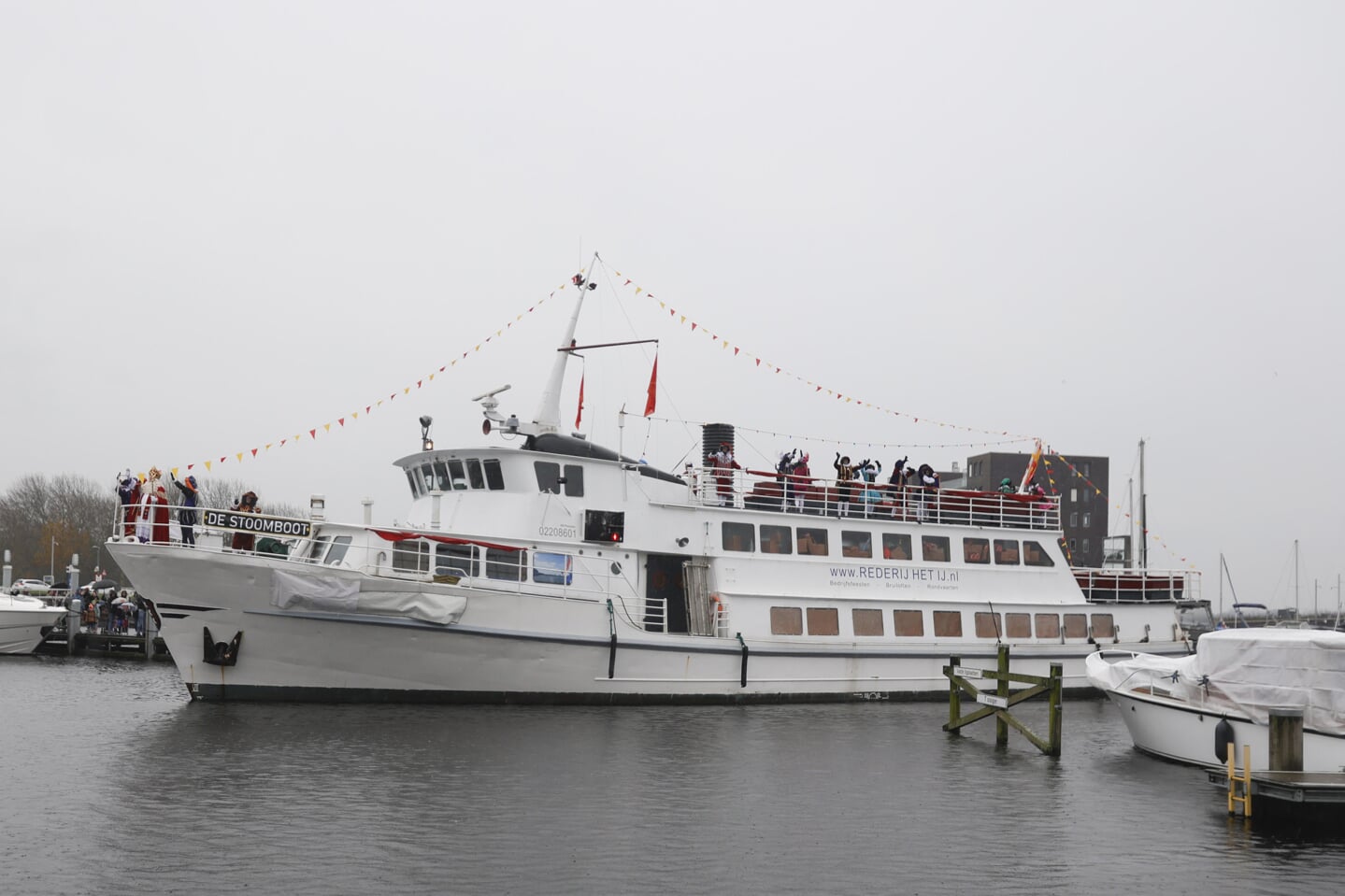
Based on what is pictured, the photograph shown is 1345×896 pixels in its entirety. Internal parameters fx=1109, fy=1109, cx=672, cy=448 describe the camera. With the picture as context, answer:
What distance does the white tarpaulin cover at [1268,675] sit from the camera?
1627 cm

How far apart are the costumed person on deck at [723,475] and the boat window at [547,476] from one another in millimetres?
3640

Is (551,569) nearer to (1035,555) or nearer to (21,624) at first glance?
(1035,555)

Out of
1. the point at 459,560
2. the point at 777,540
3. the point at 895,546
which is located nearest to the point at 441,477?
the point at 459,560

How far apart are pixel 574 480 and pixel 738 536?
13.4 ft

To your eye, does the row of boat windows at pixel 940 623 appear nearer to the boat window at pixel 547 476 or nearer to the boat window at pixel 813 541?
the boat window at pixel 813 541

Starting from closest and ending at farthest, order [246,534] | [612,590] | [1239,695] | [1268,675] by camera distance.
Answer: [1268,675], [1239,695], [246,534], [612,590]

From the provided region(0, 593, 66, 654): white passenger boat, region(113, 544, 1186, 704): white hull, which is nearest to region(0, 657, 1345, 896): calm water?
region(113, 544, 1186, 704): white hull

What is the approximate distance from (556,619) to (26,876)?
40.1 feet

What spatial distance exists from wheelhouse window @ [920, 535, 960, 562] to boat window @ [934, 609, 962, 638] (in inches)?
50.2

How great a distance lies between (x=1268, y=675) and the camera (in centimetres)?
1703

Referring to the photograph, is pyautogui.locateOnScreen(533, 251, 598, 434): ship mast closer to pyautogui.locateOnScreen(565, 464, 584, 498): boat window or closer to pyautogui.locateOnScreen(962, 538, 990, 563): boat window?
pyautogui.locateOnScreen(565, 464, 584, 498): boat window

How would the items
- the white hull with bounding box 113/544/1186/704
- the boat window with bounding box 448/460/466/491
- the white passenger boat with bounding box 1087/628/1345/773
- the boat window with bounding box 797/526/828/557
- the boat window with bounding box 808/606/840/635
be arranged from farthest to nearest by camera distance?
the boat window with bounding box 797/526/828/557
the boat window with bounding box 808/606/840/635
the boat window with bounding box 448/460/466/491
the white hull with bounding box 113/544/1186/704
the white passenger boat with bounding box 1087/628/1345/773

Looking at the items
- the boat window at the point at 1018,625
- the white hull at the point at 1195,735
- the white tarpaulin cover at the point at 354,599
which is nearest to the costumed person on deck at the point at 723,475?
the white tarpaulin cover at the point at 354,599

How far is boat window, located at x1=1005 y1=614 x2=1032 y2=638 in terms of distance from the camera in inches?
1081
